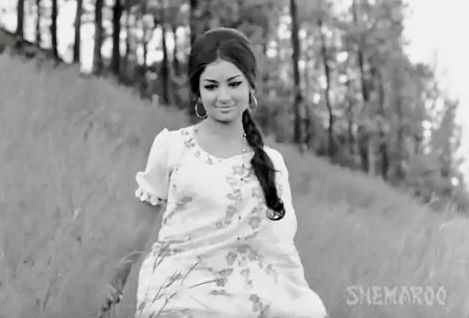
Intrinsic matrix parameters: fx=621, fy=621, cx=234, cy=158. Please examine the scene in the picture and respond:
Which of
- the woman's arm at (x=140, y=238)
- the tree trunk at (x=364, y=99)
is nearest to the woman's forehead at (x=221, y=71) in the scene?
the woman's arm at (x=140, y=238)

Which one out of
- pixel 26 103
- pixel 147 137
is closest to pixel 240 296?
pixel 26 103

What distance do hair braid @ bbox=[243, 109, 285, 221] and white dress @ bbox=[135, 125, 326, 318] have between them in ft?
0.07

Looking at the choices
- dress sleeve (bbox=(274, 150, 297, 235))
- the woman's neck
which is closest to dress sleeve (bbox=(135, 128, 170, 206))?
the woman's neck

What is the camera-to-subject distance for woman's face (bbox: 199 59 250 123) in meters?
1.93

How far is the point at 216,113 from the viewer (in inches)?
76.9

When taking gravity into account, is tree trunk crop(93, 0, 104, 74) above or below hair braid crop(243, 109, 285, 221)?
above

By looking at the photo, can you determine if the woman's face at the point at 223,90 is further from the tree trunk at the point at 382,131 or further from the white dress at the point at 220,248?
the tree trunk at the point at 382,131

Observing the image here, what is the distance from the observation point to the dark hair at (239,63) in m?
1.93

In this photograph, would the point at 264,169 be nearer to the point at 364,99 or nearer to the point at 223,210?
the point at 223,210

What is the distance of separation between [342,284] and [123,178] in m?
1.54

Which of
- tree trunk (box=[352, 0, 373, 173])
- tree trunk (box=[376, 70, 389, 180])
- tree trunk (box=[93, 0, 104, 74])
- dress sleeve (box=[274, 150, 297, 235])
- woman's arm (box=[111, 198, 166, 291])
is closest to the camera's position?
woman's arm (box=[111, 198, 166, 291])

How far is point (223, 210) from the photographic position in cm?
189

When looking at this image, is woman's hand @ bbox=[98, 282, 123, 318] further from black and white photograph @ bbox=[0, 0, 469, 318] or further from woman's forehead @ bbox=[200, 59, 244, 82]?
woman's forehead @ bbox=[200, 59, 244, 82]

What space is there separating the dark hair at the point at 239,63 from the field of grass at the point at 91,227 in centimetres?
47
